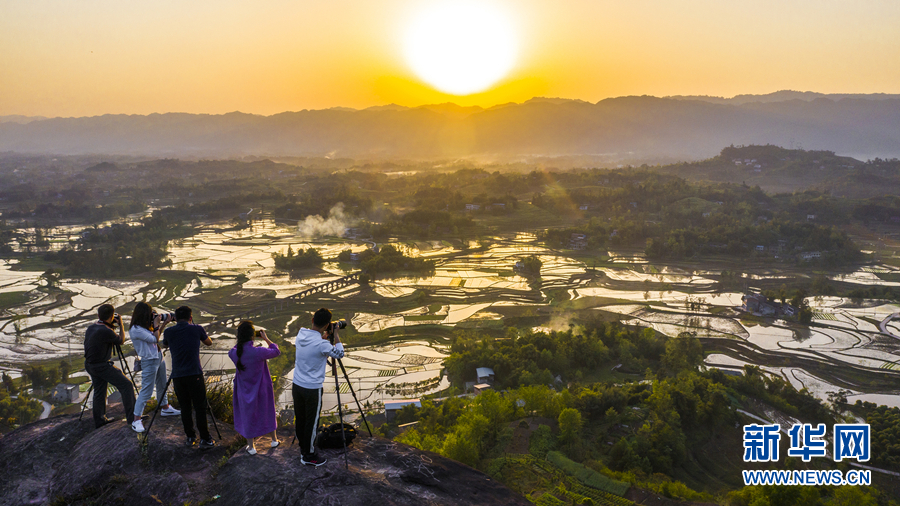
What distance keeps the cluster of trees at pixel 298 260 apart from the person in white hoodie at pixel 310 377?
33427 millimetres

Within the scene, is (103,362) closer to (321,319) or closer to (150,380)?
(150,380)

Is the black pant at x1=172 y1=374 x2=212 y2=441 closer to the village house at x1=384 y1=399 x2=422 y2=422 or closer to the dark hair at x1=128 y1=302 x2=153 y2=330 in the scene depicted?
the dark hair at x1=128 y1=302 x2=153 y2=330

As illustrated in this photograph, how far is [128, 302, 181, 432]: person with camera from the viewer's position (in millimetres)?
5898

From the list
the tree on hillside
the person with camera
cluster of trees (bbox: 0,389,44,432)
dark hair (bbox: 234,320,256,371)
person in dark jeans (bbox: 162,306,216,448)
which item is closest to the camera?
dark hair (bbox: 234,320,256,371)

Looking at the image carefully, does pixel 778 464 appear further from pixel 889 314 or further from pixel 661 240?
pixel 661 240

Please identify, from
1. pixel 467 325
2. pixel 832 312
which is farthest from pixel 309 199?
pixel 832 312

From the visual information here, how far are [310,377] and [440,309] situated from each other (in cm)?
2354

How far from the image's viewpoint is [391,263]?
120ft

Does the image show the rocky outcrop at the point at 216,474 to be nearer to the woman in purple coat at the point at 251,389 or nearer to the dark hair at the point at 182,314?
the woman in purple coat at the point at 251,389

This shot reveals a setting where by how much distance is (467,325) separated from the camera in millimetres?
25578

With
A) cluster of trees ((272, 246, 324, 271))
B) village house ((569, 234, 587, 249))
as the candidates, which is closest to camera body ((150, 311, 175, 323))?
cluster of trees ((272, 246, 324, 271))

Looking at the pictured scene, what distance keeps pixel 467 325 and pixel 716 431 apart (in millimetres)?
12827

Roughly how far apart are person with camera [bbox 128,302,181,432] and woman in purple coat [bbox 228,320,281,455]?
1.04 metres

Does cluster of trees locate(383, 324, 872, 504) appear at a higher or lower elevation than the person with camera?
lower
